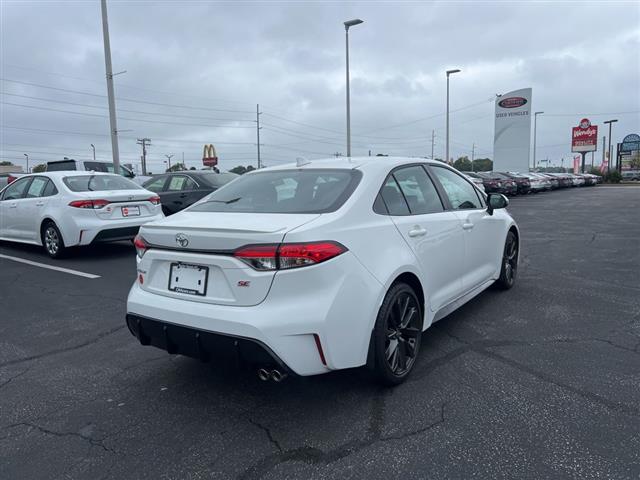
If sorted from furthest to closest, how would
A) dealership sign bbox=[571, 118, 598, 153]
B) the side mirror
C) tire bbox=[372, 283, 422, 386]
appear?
1. dealership sign bbox=[571, 118, 598, 153]
2. the side mirror
3. tire bbox=[372, 283, 422, 386]

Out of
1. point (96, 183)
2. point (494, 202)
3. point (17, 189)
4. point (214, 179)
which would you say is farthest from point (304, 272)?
point (214, 179)

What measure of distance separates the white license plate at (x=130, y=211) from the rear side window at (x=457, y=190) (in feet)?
18.6

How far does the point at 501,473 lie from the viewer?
240 centimetres

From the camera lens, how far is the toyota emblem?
299 cm

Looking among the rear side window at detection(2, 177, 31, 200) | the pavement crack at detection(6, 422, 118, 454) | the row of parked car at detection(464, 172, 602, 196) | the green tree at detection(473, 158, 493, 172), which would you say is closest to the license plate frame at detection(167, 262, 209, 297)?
the pavement crack at detection(6, 422, 118, 454)

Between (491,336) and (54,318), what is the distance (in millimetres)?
4304

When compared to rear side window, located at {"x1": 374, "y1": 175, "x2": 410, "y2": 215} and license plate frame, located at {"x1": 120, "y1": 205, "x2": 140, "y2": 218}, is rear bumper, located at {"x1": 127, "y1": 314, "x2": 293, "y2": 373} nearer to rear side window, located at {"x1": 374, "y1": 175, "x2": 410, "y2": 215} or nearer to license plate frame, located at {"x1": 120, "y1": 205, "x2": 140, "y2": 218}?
rear side window, located at {"x1": 374, "y1": 175, "x2": 410, "y2": 215}

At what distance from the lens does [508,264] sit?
572cm

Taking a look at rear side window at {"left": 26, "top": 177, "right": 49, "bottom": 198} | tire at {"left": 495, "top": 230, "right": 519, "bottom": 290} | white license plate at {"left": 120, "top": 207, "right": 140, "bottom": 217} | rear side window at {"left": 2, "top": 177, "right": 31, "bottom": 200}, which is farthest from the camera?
rear side window at {"left": 2, "top": 177, "right": 31, "bottom": 200}

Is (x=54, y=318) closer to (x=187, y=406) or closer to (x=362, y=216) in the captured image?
(x=187, y=406)

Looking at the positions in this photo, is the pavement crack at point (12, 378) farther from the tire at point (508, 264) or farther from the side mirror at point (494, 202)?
the tire at point (508, 264)

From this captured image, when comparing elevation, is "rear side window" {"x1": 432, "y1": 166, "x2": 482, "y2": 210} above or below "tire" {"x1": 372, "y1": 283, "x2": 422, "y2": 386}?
above

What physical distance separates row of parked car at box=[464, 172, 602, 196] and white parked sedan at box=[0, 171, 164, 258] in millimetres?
14818

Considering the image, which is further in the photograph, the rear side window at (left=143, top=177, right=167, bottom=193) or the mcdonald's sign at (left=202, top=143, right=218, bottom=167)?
the mcdonald's sign at (left=202, top=143, right=218, bottom=167)
